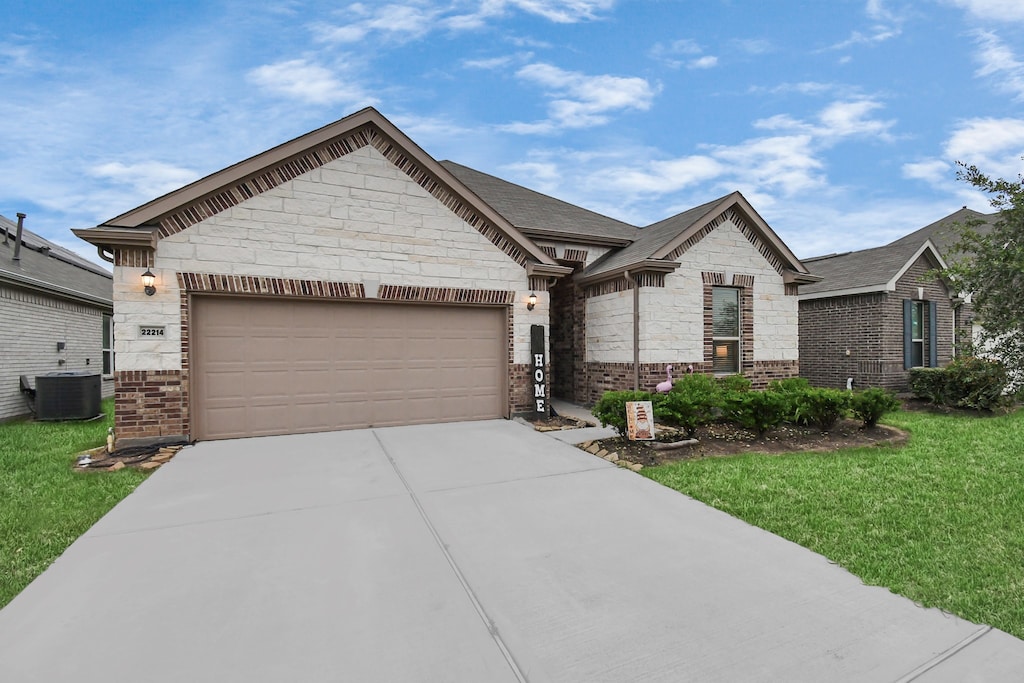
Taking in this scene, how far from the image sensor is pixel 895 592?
10.1 ft

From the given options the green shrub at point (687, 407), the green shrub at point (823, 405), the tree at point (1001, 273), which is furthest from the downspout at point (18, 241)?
the tree at point (1001, 273)

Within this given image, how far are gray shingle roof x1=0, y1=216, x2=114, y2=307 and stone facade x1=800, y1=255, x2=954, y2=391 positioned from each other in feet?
71.2

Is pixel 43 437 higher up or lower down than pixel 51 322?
lower down

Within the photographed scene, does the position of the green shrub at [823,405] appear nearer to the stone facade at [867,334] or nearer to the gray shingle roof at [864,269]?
the stone facade at [867,334]

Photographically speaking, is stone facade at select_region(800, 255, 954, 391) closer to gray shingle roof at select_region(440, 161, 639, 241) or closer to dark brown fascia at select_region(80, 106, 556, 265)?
gray shingle roof at select_region(440, 161, 639, 241)

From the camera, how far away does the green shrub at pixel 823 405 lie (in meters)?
8.20

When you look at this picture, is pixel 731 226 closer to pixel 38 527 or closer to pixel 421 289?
pixel 421 289

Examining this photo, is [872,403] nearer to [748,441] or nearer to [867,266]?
[748,441]

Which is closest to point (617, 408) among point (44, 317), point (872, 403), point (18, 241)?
point (872, 403)

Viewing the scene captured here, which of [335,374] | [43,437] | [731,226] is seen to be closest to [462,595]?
[335,374]

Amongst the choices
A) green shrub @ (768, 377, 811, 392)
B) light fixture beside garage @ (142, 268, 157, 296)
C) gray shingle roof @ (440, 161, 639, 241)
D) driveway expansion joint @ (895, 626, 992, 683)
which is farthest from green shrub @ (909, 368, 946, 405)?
light fixture beside garage @ (142, 268, 157, 296)

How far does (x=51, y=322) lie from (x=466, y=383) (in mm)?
11591

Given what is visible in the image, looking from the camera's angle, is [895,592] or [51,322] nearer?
[895,592]

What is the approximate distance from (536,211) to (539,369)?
5856 millimetres
